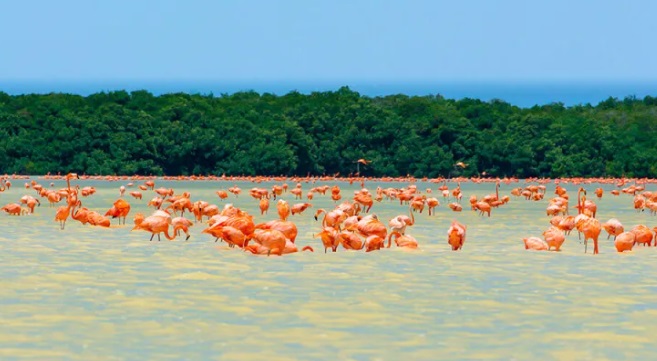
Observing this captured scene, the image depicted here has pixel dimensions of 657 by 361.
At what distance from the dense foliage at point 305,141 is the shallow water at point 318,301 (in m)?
34.9

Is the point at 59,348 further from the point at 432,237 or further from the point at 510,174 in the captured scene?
the point at 510,174

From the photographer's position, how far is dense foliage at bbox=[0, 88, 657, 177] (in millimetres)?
55750

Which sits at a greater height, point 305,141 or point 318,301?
point 305,141

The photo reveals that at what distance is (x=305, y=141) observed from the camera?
5681cm

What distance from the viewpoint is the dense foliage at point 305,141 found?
55.8 metres

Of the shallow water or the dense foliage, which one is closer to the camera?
the shallow water

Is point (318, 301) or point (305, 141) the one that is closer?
point (318, 301)

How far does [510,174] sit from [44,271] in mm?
43365

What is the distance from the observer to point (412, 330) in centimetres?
1181

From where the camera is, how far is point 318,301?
13.5m

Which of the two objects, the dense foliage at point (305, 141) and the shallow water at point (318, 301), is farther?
the dense foliage at point (305, 141)

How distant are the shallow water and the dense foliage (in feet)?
115

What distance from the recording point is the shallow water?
11.0 m

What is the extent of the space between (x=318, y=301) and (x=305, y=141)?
143 ft
